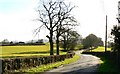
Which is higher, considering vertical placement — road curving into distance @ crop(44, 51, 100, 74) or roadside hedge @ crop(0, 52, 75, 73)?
roadside hedge @ crop(0, 52, 75, 73)

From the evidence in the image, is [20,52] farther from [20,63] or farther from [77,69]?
[20,63]

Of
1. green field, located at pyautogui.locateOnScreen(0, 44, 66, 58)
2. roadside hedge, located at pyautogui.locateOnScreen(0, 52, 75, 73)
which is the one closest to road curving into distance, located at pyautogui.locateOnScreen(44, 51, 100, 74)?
roadside hedge, located at pyautogui.locateOnScreen(0, 52, 75, 73)

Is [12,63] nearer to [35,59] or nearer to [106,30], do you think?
[35,59]

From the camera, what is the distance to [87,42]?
150500 millimetres

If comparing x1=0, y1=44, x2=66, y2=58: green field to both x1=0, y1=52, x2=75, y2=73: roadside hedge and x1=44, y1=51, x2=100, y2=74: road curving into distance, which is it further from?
x1=0, y1=52, x2=75, y2=73: roadside hedge

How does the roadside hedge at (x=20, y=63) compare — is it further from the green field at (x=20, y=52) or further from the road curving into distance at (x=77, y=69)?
the green field at (x=20, y=52)

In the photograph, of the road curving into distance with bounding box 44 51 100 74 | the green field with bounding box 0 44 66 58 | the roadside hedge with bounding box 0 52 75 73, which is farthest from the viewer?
the green field with bounding box 0 44 66 58

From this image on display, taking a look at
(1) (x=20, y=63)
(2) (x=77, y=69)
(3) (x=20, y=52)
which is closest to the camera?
(1) (x=20, y=63)

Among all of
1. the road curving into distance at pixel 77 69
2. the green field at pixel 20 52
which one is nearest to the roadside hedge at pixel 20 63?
the road curving into distance at pixel 77 69

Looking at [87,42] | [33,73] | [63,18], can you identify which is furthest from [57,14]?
[87,42]

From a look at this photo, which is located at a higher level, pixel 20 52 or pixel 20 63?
pixel 20 63

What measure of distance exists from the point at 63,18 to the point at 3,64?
40.0m

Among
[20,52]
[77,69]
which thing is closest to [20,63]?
[77,69]

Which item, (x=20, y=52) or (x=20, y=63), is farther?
(x=20, y=52)
